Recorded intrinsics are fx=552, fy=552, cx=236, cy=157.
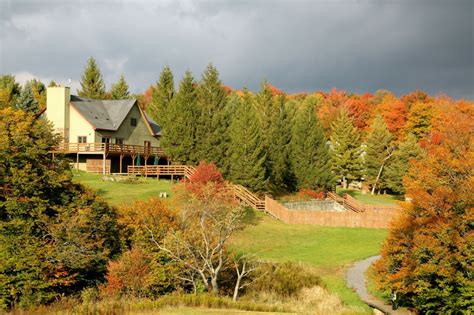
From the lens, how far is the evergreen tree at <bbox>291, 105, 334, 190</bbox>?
6281cm

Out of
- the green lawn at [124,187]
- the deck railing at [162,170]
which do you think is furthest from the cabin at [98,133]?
the green lawn at [124,187]

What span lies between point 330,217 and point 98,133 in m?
28.0

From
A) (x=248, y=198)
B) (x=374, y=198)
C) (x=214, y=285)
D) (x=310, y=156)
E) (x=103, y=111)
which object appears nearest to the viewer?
(x=214, y=285)

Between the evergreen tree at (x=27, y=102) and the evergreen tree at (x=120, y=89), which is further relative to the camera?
the evergreen tree at (x=120, y=89)

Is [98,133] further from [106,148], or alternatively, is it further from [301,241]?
[301,241]

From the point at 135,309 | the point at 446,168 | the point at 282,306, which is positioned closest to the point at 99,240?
the point at 135,309

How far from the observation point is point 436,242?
26.1 meters

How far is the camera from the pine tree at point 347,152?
7731cm

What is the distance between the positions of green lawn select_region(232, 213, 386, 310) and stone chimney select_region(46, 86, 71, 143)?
2611 cm

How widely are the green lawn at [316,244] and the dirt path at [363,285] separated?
47 cm

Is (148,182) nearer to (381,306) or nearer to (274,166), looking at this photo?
(274,166)

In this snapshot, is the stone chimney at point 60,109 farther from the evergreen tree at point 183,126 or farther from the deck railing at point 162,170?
the evergreen tree at point 183,126

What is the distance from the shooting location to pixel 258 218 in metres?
49.2

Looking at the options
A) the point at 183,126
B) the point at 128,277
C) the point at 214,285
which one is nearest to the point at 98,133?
the point at 183,126
